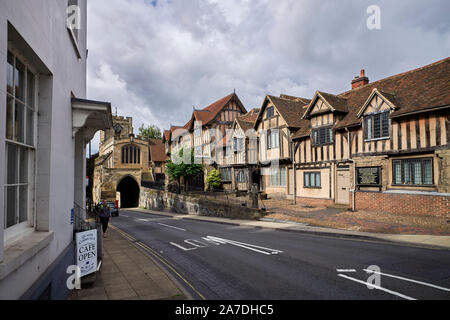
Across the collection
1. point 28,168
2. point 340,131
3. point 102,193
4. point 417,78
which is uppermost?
point 417,78

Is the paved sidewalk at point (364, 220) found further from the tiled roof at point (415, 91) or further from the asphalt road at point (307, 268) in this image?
the tiled roof at point (415, 91)

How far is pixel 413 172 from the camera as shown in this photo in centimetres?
1541

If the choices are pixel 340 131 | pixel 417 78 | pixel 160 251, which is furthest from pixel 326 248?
pixel 417 78

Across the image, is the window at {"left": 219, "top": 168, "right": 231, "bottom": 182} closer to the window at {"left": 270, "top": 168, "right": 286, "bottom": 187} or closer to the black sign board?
the window at {"left": 270, "top": 168, "right": 286, "bottom": 187}

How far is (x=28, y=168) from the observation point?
441cm

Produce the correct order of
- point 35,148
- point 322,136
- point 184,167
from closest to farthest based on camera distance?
point 35,148 → point 322,136 → point 184,167

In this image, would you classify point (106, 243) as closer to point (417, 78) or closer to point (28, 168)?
point (28, 168)

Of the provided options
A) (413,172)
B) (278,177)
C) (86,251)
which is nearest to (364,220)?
(413,172)

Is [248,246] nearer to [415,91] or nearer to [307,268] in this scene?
[307,268]

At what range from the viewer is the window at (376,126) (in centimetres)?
1684

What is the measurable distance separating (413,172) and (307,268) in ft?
37.3

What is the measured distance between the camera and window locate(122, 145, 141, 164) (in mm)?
52781

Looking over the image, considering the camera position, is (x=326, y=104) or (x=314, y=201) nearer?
(x=326, y=104)
